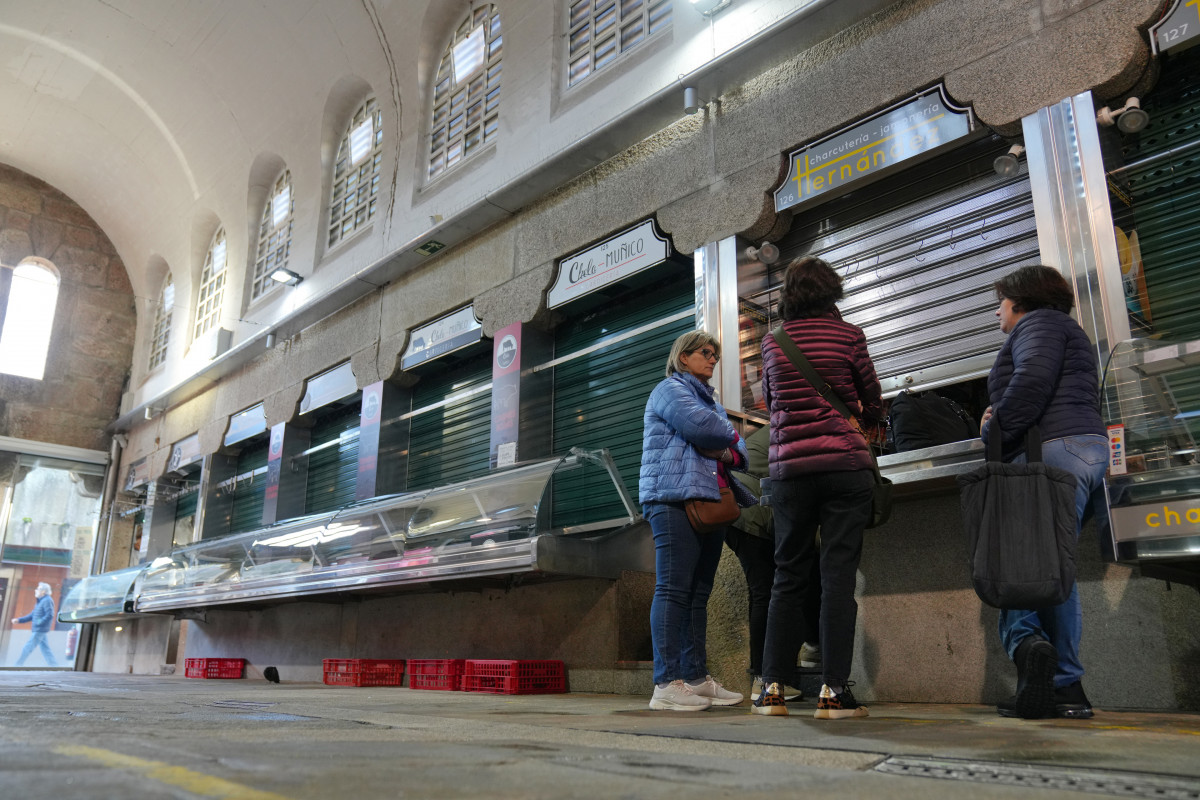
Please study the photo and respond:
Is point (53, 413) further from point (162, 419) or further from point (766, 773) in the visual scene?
point (766, 773)

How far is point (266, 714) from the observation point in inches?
122

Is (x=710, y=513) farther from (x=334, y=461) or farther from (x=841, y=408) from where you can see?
(x=334, y=461)

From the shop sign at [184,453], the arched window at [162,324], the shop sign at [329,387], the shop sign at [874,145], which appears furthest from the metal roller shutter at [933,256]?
the arched window at [162,324]

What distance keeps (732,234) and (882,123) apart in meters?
1.24

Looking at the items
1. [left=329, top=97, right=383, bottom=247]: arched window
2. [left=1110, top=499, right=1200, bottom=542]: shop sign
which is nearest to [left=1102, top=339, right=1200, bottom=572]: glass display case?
[left=1110, top=499, right=1200, bottom=542]: shop sign

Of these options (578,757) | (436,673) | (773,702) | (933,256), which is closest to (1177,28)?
(933,256)

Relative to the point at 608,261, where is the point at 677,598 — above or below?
below

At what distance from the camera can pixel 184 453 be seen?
14.2 m

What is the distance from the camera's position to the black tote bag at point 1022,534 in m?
2.90

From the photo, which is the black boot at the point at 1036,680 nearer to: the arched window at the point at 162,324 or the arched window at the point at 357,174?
the arched window at the point at 357,174

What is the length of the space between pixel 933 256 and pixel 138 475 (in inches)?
580

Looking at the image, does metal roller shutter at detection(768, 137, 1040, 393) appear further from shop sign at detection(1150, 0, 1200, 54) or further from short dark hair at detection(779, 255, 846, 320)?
short dark hair at detection(779, 255, 846, 320)

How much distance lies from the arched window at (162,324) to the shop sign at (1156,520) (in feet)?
52.8

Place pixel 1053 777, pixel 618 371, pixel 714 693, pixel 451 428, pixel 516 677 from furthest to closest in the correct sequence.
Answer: pixel 451 428, pixel 618 371, pixel 516 677, pixel 714 693, pixel 1053 777
